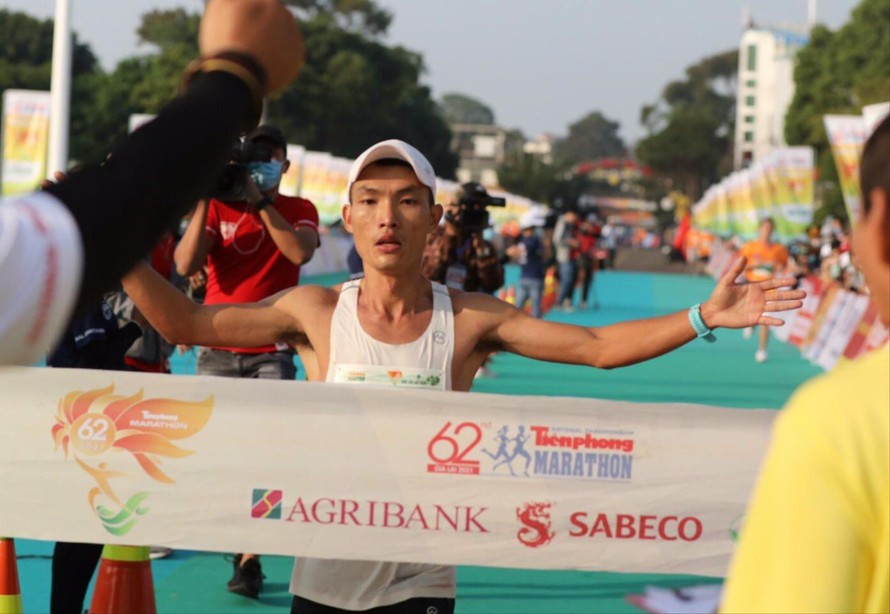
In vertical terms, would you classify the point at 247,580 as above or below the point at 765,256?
below

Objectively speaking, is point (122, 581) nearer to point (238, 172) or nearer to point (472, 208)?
point (238, 172)

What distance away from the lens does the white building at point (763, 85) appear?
155125 millimetres

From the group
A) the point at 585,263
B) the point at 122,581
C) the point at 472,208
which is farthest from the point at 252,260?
the point at 585,263

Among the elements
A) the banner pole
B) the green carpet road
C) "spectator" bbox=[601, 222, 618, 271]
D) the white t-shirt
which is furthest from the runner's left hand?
"spectator" bbox=[601, 222, 618, 271]

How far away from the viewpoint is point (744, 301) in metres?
4.21

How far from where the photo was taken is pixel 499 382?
1688 cm

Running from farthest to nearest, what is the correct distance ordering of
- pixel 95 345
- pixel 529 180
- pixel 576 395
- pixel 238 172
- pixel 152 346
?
pixel 529 180, pixel 576 395, pixel 152 346, pixel 238 172, pixel 95 345

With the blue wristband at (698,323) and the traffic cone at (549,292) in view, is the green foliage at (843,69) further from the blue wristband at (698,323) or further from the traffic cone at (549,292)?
the blue wristband at (698,323)

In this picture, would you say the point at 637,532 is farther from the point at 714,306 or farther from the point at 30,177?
the point at 30,177

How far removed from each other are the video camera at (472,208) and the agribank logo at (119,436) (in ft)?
23.4

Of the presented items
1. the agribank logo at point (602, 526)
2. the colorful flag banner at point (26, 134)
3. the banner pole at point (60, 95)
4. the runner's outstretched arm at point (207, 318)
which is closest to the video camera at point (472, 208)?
the runner's outstretched arm at point (207, 318)

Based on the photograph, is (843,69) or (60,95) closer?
(60,95)

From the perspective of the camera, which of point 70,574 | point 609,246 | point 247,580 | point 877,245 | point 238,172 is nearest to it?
point 877,245

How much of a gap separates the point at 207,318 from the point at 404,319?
1.84 feet
